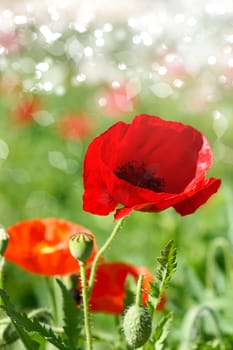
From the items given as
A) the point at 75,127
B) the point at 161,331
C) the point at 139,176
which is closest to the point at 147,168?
the point at 139,176

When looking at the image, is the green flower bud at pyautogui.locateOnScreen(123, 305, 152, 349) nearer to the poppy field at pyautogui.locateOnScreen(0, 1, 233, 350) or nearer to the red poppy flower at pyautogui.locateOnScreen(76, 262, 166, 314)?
the poppy field at pyautogui.locateOnScreen(0, 1, 233, 350)

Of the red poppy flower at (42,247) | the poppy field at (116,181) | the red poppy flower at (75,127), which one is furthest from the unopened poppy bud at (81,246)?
the red poppy flower at (75,127)

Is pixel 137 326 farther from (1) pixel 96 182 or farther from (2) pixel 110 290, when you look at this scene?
(2) pixel 110 290

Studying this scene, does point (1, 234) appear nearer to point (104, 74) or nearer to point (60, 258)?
point (60, 258)

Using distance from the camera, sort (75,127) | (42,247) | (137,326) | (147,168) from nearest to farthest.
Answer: (137,326) → (147,168) → (42,247) → (75,127)

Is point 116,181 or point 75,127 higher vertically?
point 75,127

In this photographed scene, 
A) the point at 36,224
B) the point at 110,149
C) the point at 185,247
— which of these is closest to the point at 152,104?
the point at 185,247

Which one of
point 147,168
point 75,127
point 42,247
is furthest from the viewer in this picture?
point 75,127
